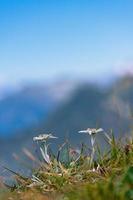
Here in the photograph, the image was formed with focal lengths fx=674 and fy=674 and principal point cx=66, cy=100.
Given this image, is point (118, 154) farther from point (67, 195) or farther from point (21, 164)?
point (67, 195)

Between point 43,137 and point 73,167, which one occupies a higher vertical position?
point 43,137

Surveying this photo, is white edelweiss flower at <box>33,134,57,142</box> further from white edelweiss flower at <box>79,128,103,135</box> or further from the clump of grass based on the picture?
white edelweiss flower at <box>79,128,103,135</box>

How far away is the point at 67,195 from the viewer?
6.04 meters

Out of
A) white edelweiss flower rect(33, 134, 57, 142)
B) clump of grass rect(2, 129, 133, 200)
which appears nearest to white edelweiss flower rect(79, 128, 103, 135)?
clump of grass rect(2, 129, 133, 200)

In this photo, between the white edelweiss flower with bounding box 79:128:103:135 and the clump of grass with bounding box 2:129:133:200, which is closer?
the clump of grass with bounding box 2:129:133:200

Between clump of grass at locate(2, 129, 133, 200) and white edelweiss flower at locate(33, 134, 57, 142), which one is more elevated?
white edelweiss flower at locate(33, 134, 57, 142)

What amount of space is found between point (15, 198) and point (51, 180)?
24.5 inches

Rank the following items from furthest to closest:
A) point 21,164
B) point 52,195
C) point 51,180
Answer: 1. point 21,164
2. point 51,180
3. point 52,195

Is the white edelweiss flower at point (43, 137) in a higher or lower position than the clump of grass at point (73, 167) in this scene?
higher

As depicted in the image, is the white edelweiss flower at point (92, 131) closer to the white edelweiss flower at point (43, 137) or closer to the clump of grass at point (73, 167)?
the clump of grass at point (73, 167)

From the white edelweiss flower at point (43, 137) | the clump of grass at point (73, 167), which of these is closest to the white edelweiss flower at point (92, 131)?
the clump of grass at point (73, 167)

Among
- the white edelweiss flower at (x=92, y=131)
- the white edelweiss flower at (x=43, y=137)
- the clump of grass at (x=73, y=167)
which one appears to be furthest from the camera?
the white edelweiss flower at (x=43, y=137)

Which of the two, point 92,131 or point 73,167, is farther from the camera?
point 73,167

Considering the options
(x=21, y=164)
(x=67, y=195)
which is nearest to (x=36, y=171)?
(x=21, y=164)
